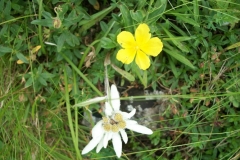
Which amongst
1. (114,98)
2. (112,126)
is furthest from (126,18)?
(112,126)

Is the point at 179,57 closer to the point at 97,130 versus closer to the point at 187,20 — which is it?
the point at 187,20

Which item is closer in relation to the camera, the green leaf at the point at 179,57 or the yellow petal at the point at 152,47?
the yellow petal at the point at 152,47

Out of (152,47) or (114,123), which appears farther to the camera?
(114,123)

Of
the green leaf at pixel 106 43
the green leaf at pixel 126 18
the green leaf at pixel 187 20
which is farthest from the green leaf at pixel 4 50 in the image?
the green leaf at pixel 187 20

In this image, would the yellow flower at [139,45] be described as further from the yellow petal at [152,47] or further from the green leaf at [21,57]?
the green leaf at [21,57]

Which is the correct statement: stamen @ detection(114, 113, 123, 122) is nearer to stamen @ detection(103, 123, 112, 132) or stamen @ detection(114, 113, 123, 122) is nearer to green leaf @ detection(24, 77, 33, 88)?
stamen @ detection(103, 123, 112, 132)

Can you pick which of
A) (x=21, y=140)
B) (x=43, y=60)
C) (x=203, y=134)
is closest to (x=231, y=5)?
(x=203, y=134)
